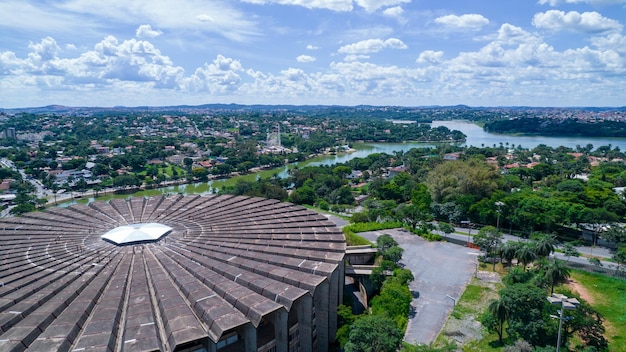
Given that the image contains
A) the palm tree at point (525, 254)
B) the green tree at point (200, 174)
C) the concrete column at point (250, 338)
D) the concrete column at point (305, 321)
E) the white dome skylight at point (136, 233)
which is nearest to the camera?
the concrete column at point (250, 338)

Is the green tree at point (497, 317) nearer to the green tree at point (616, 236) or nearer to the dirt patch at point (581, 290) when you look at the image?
the dirt patch at point (581, 290)

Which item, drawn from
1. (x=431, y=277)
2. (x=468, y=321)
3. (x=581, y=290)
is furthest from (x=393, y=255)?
(x=581, y=290)

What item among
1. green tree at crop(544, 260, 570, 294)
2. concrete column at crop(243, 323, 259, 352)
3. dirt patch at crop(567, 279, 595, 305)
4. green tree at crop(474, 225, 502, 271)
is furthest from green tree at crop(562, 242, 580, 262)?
concrete column at crop(243, 323, 259, 352)

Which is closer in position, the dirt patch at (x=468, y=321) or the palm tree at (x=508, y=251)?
the dirt patch at (x=468, y=321)

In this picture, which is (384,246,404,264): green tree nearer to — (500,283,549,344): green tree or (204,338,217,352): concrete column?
(500,283,549,344): green tree

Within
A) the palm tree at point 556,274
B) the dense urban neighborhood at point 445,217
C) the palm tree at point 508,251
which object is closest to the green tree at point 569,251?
the dense urban neighborhood at point 445,217

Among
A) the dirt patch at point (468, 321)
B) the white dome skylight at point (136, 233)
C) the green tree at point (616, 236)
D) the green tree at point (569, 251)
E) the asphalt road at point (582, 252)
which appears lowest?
the dirt patch at point (468, 321)
